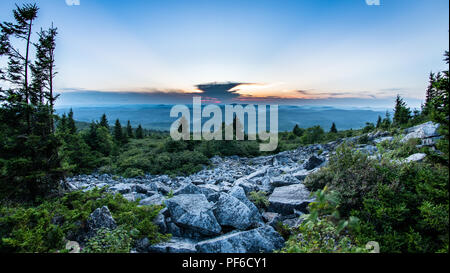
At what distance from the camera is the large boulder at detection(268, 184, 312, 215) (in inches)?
210

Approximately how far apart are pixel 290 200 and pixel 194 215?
10.00 ft

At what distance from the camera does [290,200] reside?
566cm

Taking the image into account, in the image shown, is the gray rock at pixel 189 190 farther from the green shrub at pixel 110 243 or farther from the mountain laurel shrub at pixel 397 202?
the mountain laurel shrub at pixel 397 202

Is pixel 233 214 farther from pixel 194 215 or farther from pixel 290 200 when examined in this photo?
pixel 290 200

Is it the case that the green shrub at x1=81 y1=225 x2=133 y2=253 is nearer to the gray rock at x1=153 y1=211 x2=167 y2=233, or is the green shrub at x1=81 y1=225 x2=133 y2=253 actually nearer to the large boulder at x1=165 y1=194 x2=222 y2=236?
the gray rock at x1=153 y1=211 x2=167 y2=233

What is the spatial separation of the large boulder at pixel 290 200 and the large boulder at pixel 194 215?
2128mm

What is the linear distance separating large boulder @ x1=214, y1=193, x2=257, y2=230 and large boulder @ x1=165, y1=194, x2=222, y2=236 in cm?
21

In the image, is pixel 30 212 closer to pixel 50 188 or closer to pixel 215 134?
pixel 50 188

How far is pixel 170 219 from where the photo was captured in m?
4.73

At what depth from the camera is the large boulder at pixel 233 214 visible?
451cm

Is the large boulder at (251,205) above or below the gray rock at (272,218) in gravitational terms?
above

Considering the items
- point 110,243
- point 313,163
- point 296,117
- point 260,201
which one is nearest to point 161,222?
point 110,243

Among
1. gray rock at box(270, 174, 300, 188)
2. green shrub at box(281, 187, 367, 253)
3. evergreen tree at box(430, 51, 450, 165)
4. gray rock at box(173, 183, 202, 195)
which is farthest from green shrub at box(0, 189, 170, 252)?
evergreen tree at box(430, 51, 450, 165)

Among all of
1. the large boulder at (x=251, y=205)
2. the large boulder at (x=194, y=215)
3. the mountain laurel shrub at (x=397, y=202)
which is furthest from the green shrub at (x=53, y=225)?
the mountain laurel shrub at (x=397, y=202)
